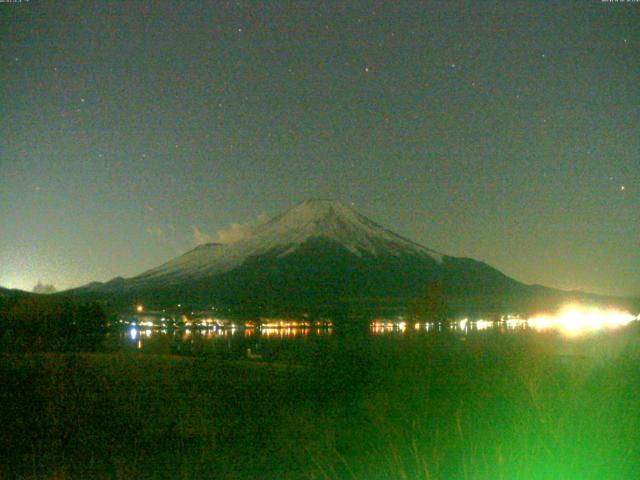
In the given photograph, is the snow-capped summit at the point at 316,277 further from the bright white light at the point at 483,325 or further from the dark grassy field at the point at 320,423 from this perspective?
the dark grassy field at the point at 320,423

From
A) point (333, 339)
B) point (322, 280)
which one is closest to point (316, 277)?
point (322, 280)

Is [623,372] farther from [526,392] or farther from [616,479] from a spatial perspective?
[616,479]

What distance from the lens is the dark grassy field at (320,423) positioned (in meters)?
9.21

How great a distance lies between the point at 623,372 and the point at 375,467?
45.7 feet

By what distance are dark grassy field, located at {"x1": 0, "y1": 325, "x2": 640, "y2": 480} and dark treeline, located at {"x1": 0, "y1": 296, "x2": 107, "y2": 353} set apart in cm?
1973

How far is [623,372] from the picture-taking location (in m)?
21.6

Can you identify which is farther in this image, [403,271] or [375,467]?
[403,271]

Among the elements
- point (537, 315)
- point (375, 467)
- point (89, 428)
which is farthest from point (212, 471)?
point (537, 315)

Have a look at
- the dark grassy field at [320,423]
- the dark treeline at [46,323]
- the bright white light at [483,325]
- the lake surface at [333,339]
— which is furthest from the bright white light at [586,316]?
the dark grassy field at [320,423]

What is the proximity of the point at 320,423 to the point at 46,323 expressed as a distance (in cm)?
3469

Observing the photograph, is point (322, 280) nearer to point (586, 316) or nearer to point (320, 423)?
point (586, 316)

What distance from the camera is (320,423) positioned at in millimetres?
13727

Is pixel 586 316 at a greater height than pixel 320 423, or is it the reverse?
pixel 586 316

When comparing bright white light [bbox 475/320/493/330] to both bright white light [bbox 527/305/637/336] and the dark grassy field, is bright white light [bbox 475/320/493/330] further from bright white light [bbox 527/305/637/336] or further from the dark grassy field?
the dark grassy field
